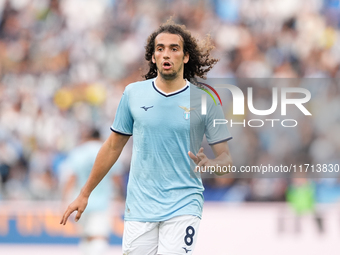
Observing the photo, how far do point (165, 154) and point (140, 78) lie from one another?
6937 millimetres

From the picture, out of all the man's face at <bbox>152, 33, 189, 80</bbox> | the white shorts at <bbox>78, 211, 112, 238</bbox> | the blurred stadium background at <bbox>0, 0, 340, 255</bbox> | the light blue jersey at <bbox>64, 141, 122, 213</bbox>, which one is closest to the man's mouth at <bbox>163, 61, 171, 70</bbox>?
the man's face at <bbox>152, 33, 189, 80</bbox>

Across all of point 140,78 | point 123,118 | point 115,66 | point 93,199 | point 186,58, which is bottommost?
point 93,199

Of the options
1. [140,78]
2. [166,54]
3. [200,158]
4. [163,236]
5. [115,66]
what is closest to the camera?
[200,158]

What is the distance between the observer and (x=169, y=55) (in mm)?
4031

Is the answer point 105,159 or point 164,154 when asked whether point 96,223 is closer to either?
point 105,159

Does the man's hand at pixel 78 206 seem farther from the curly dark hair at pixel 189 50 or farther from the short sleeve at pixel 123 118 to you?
the curly dark hair at pixel 189 50

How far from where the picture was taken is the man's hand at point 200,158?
366 cm

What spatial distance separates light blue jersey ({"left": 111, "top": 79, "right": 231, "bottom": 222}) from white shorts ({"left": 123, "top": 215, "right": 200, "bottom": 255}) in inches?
2.1

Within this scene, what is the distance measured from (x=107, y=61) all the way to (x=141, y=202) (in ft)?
27.9

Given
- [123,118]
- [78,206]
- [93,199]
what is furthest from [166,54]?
[93,199]

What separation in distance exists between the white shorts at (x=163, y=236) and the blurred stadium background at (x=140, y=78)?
389cm

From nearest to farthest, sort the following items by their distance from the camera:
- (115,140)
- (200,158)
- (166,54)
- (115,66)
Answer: (200,158)
(166,54)
(115,140)
(115,66)

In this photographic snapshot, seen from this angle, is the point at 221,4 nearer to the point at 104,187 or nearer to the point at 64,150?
the point at 64,150

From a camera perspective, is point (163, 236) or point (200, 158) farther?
point (163, 236)
